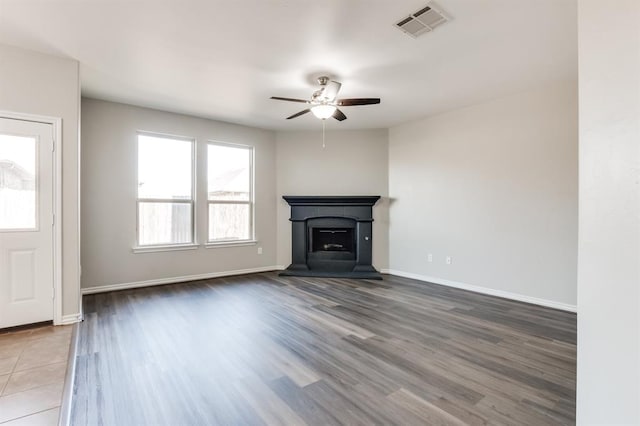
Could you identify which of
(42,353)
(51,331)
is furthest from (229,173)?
(42,353)

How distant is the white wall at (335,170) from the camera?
5719 millimetres

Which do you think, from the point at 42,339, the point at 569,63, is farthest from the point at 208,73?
the point at 569,63

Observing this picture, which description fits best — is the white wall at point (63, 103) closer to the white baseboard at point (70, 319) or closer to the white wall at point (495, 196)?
the white baseboard at point (70, 319)

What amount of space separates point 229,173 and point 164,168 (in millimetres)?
1056

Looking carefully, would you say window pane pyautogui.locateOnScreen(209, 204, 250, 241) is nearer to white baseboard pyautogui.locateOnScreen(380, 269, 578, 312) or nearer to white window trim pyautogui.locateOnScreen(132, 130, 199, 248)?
white window trim pyautogui.locateOnScreen(132, 130, 199, 248)

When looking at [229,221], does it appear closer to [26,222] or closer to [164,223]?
[164,223]

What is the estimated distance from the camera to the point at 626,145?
1.03 meters

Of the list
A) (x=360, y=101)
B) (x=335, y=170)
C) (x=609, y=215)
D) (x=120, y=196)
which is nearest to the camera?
(x=609, y=215)

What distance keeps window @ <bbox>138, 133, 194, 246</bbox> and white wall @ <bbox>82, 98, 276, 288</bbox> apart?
0.41 feet

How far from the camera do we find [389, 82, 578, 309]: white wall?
3.67m

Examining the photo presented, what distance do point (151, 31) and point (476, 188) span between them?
14.3 ft

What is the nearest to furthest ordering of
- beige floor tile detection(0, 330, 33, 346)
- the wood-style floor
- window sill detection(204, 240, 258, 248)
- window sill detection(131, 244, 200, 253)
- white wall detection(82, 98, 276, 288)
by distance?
1. the wood-style floor
2. beige floor tile detection(0, 330, 33, 346)
3. white wall detection(82, 98, 276, 288)
4. window sill detection(131, 244, 200, 253)
5. window sill detection(204, 240, 258, 248)

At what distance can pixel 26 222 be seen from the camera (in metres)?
2.93

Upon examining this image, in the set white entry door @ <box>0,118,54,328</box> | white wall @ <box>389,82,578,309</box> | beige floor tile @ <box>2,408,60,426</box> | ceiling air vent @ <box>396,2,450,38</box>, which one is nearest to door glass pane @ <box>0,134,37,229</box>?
white entry door @ <box>0,118,54,328</box>
